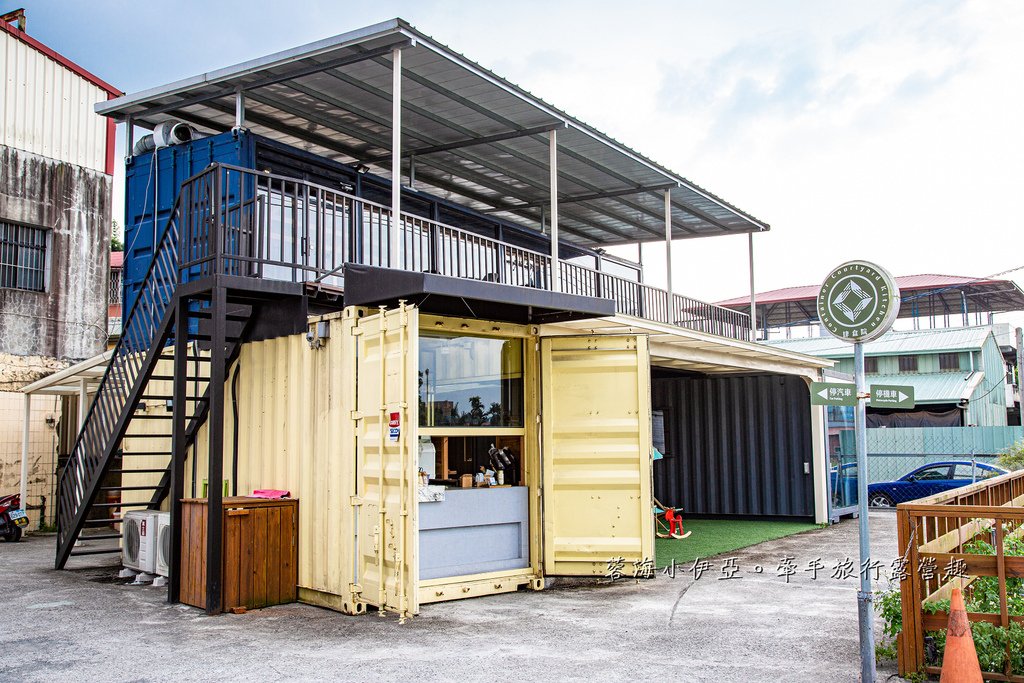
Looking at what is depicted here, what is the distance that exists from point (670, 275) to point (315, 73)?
725 cm

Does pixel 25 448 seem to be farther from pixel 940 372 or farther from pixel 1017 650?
pixel 940 372

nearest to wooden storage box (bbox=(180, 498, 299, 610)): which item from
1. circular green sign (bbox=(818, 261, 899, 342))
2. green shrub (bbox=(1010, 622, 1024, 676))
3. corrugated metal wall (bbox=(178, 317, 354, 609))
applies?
corrugated metal wall (bbox=(178, 317, 354, 609))

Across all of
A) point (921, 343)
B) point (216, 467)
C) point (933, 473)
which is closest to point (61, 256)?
point (216, 467)

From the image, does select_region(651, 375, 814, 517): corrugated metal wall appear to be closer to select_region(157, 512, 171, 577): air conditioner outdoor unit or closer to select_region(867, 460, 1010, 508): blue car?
select_region(867, 460, 1010, 508): blue car

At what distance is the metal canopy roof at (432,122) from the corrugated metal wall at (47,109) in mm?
5849

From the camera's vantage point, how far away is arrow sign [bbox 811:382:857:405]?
580cm

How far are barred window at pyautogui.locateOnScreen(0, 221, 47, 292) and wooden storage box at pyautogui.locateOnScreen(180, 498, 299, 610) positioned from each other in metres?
10.1

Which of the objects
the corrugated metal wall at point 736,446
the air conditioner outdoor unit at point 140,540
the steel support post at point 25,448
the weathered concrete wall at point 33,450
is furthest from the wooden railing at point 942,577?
the weathered concrete wall at point 33,450

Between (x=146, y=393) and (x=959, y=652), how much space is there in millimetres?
9723

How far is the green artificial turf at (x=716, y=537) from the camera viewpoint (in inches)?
475

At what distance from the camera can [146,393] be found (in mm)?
11461

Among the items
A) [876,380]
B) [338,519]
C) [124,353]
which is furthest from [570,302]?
[876,380]

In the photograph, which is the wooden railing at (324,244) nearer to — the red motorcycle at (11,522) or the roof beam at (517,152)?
the roof beam at (517,152)

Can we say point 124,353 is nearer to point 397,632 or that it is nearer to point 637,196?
point 397,632
